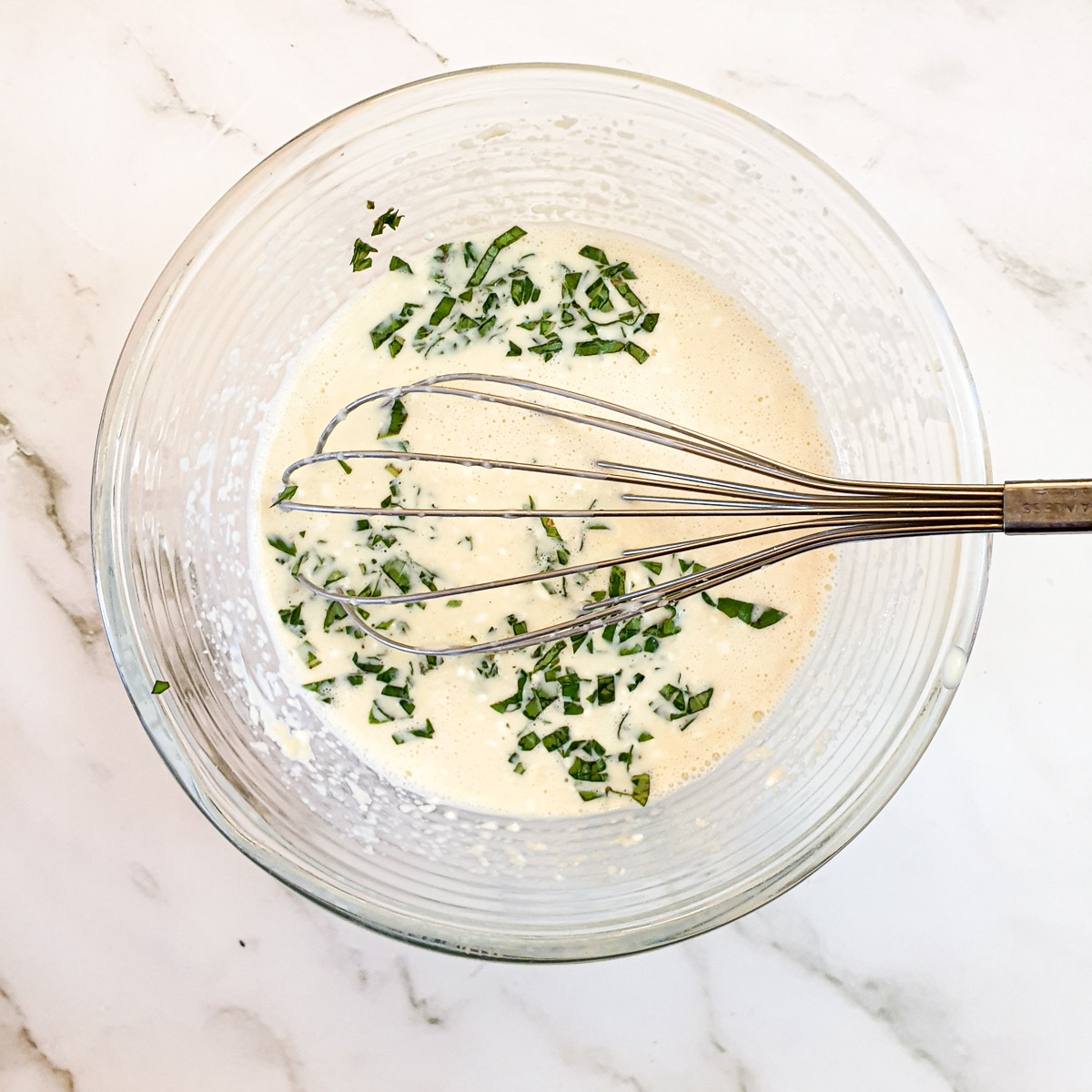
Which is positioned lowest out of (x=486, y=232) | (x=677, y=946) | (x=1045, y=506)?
(x=677, y=946)

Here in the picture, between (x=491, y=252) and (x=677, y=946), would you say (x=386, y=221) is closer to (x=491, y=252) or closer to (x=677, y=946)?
(x=491, y=252)

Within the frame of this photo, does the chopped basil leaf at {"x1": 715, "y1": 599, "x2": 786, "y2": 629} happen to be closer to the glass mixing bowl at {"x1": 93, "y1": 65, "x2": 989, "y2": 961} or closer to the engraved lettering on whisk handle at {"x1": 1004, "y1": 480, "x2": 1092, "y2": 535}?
the glass mixing bowl at {"x1": 93, "y1": 65, "x2": 989, "y2": 961}

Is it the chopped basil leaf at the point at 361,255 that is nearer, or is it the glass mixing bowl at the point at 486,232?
the glass mixing bowl at the point at 486,232

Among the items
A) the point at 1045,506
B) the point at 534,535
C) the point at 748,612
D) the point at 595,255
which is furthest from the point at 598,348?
the point at 1045,506

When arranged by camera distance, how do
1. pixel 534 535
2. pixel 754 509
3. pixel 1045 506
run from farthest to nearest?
pixel 534 535, pixel 754 509, pixel 1045 506

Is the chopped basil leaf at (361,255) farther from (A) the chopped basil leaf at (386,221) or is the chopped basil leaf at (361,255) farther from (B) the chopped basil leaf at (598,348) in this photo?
(B) the chopped basil leaf at (598,348)

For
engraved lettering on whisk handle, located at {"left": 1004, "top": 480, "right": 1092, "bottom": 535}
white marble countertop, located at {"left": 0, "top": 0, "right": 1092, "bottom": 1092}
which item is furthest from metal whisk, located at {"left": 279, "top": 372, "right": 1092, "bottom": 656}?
white marble countertop, located at {"left": 0, "top": 0, "right": 1092, "bottom": 1092}

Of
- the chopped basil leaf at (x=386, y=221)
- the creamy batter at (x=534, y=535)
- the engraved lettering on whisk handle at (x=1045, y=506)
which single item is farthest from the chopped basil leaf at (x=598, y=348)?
A: the engraved lettering on whisk handle at (x=1045, y=506)
